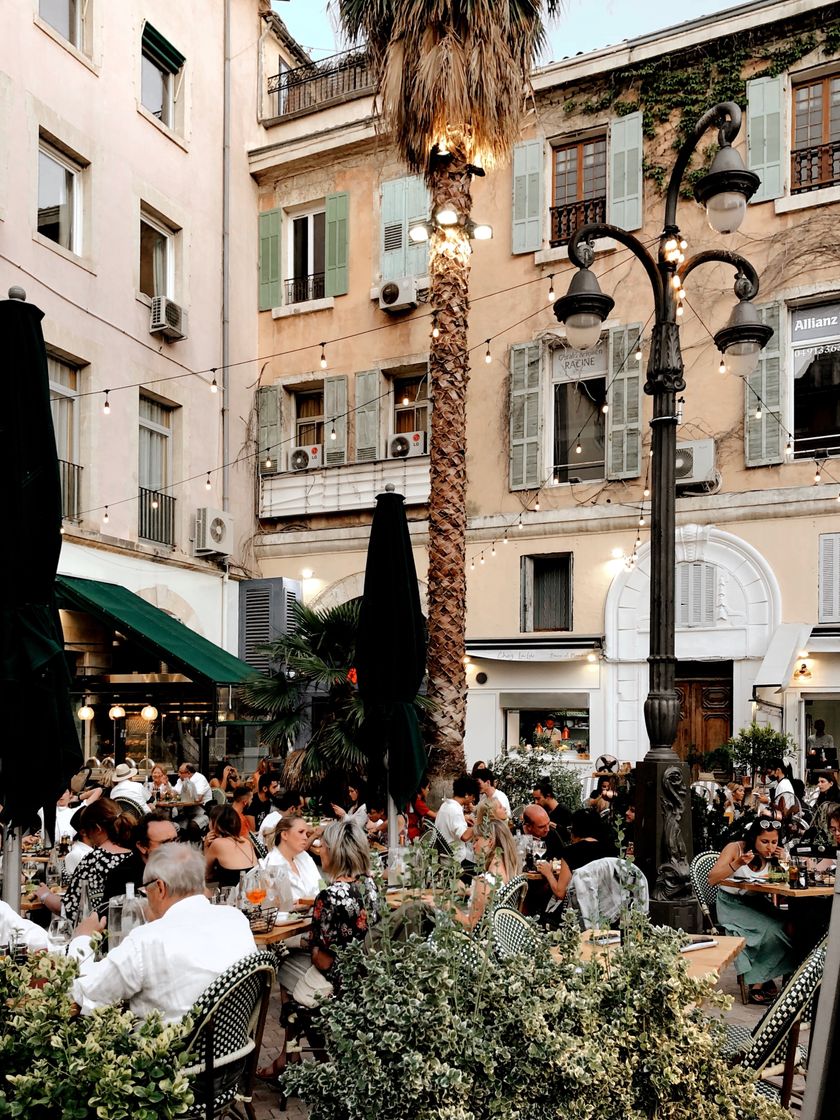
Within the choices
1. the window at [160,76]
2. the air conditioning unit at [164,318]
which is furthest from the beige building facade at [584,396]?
the air conditioning unit at [164,318]

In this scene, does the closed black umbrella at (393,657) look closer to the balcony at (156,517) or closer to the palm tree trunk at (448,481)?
the palm tree trunk at (448,481)

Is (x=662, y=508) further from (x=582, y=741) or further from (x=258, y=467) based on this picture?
(x=258, y=467)

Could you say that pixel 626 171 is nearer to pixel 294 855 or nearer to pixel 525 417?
pixel 525 417

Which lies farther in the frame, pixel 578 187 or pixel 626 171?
pixel 578 187

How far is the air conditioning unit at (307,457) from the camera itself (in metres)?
19.6

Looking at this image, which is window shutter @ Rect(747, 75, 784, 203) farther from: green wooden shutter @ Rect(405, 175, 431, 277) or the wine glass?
the wine glass

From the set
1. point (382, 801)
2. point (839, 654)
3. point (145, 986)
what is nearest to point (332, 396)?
point (839, 654)

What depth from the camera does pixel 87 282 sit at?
1571 centimetres

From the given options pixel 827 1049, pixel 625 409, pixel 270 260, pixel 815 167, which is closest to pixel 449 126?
pixel 625 409

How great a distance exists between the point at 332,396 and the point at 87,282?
5224mm

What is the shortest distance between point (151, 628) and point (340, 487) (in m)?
5.31

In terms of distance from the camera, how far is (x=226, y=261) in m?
19.3

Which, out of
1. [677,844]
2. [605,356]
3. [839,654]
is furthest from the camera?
[605,356]

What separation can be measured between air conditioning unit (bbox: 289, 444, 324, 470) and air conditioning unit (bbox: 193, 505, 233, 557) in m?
2.07
